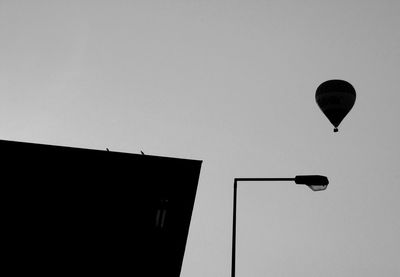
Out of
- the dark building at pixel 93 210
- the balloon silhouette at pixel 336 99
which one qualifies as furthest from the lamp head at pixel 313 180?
the balloon silhouette at pixel 336 99

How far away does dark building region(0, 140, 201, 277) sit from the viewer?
19.2 feet

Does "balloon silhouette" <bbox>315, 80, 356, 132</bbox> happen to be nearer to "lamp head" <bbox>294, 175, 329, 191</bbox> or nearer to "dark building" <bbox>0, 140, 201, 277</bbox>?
"lamp head" <bbox>294, 175, 329, 191</bbox>

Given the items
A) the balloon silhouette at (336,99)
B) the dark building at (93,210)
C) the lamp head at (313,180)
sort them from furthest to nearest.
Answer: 1. the balloon silhouette at (336,99)
2. the lamp head at (313,180)
3. the dark building at (93,210)

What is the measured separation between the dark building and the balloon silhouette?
4.81m

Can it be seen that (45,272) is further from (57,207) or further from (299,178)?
(299,178)

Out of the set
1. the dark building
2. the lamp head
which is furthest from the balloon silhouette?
the dark building

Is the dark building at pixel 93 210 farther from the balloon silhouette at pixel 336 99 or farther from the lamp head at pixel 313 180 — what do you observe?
the balloon silhouette at pixel 336 99

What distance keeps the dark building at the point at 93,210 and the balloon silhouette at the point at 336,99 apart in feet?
15.8

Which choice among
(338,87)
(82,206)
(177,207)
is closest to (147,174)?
(177,207)

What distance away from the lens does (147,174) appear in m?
6.32

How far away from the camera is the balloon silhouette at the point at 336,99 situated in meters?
9.21

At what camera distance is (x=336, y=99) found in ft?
30.2

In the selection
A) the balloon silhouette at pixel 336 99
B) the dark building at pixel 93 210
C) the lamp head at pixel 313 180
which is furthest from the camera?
the balloon silhouette at pixel 336 99

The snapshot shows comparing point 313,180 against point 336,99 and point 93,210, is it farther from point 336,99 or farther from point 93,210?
point 93,210
